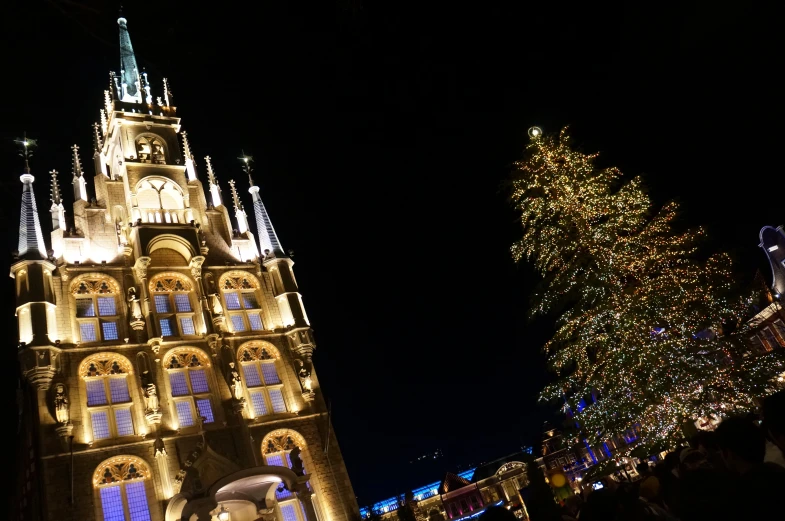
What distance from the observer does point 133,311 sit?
26.4m

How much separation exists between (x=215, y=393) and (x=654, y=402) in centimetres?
1845

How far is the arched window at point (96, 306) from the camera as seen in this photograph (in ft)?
85.4

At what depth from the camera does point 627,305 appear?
18.1 m

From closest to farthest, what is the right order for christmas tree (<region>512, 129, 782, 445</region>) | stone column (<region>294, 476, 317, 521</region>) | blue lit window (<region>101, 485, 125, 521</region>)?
christmas tree (<region>512, 129, 782, 445</region>) → blue lit window (<region>101, 485, 125, 521</region>) → stone column (<region>294, 476, 317, 521</region>)

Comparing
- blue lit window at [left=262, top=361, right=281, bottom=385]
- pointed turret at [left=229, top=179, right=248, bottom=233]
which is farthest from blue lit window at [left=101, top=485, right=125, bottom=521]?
pointed turret at [left=229, top=179, right=248, bottom=233]

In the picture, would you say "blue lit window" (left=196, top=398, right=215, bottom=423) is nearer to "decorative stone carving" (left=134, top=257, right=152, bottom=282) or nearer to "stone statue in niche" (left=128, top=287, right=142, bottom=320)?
"stone statue in niche" (left=128, top=287, right=142, bottom=320)

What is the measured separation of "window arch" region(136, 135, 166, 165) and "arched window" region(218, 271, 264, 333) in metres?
7.90

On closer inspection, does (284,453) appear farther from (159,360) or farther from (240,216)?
(240,216)

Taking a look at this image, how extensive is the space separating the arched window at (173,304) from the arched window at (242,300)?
1.88 m

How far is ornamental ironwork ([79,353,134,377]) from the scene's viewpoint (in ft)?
81.6

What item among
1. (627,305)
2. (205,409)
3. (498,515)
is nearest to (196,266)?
(205,409)

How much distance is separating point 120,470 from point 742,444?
24109 millimetres

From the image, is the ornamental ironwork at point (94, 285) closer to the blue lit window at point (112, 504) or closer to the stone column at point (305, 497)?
the blue lit window at point (112, 504)

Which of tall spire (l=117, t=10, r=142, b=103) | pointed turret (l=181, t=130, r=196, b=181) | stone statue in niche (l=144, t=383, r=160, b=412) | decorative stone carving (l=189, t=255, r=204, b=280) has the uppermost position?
tall spire (l=117, t=10, r=142, b=103)
